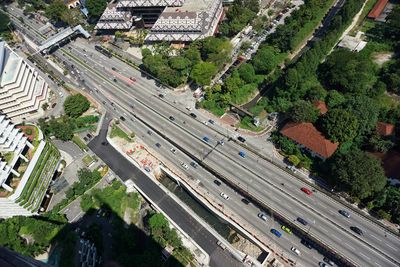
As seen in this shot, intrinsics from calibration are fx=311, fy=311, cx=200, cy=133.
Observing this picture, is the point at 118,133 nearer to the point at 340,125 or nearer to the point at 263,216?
the point at 263,216

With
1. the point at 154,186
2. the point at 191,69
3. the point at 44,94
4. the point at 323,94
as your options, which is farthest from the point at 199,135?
the point at 44,94

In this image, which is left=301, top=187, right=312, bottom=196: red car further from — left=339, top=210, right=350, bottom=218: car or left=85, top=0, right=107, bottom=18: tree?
left=85, top=0, right=107, bottom=18: tree

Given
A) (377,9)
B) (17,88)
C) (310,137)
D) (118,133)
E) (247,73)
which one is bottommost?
(118,133)

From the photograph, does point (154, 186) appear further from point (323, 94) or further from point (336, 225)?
point (323, 94)

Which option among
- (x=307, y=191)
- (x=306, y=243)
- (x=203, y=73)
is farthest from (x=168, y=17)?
(x=306, y=243)

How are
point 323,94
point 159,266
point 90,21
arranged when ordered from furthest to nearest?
1. point 90,21
2. point 323,94
3. point 159,266

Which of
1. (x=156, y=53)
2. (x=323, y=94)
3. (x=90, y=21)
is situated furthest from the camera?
(x=90, y=21)

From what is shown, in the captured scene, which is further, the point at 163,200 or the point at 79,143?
the point at 79,143

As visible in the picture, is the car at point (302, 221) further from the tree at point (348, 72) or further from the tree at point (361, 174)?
the tree at point (348, 72)
